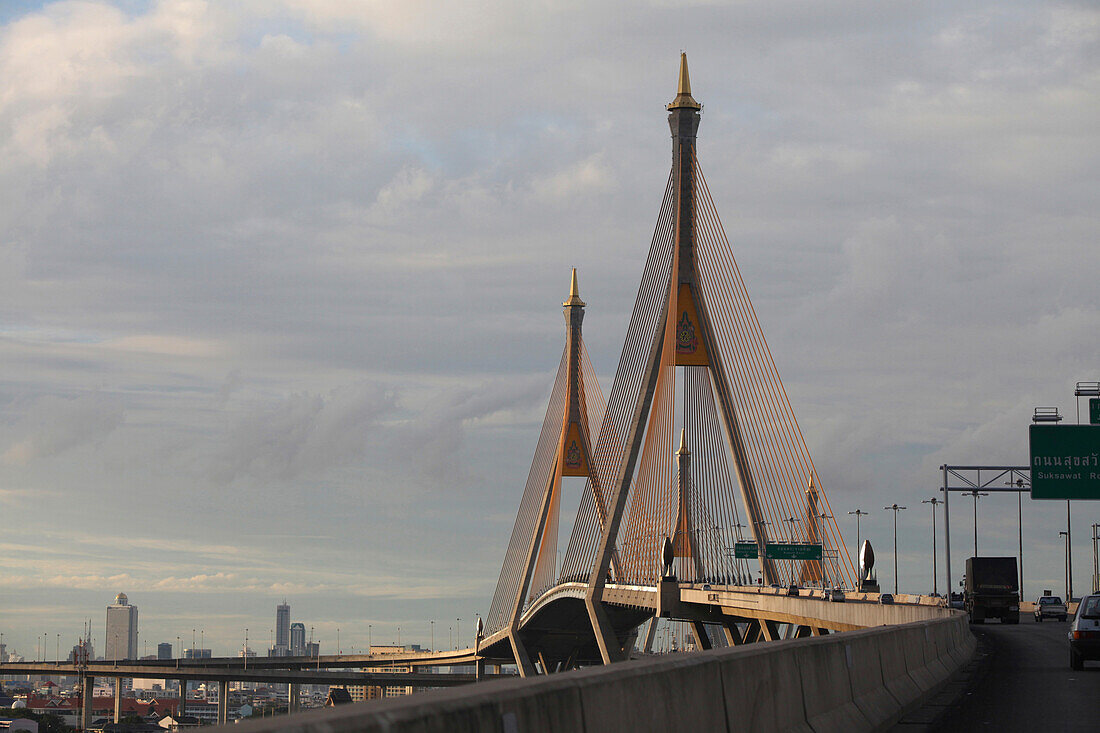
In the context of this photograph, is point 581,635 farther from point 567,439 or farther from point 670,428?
point 670,428

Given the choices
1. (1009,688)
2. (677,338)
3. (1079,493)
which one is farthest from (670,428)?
(1009,688)

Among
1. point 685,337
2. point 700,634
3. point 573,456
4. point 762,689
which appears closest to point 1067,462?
point 685,337

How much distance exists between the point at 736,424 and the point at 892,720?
36.9 meters

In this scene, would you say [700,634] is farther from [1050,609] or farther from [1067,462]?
[1067,462]

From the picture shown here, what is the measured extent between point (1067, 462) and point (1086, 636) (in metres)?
15.7

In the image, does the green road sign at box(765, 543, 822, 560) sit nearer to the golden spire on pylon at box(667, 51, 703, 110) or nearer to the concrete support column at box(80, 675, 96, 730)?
the golden spire on pylon at box(667, 51, 703, 110)

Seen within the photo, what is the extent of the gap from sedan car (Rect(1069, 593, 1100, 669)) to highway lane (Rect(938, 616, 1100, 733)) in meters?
0.29

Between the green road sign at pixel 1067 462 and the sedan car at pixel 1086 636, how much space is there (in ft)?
47.7

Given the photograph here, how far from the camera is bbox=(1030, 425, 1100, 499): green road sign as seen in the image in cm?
3941

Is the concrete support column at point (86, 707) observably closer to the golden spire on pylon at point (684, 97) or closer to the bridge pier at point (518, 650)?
the bridge pier at point (518, 650)

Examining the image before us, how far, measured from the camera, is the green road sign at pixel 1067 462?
129 feet

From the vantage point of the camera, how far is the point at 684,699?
8430mm

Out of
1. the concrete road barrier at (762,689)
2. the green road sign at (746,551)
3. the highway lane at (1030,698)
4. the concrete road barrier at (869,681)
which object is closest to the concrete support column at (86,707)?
the green road sign at (746,551)

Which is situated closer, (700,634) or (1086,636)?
(1086,636)
